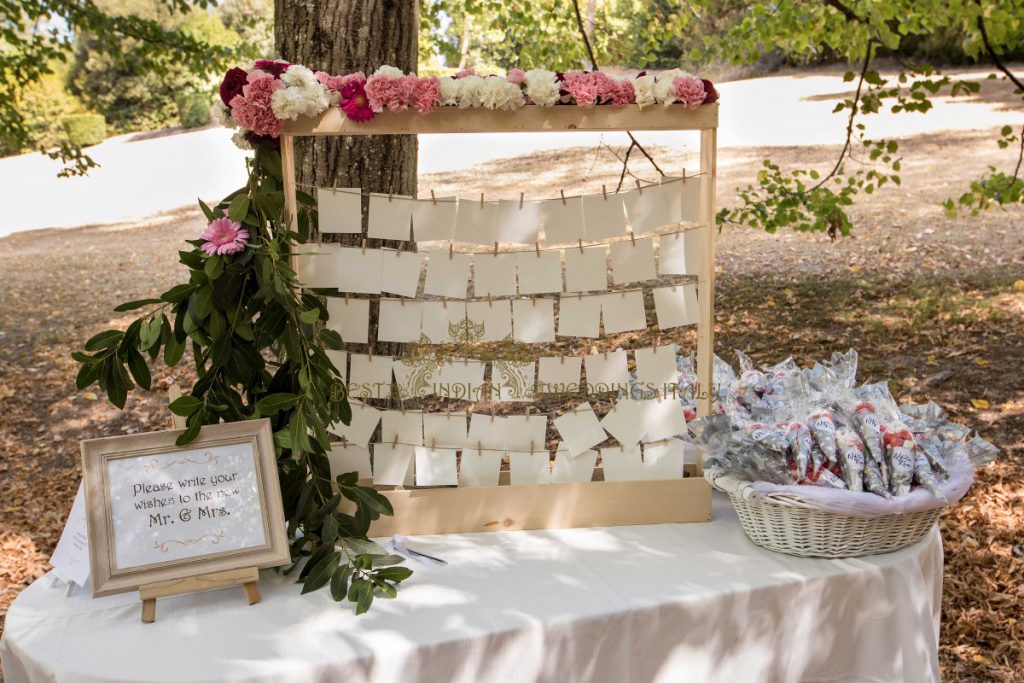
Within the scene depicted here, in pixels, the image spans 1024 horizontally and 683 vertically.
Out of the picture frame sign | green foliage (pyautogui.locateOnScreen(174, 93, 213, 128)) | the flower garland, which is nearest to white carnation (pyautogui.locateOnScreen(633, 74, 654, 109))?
the flower garland

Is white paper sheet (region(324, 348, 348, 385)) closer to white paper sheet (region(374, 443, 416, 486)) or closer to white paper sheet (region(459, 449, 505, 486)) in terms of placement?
white paper sheet (region(374, 443, 416, 486))

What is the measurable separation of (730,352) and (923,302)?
4.30 ft

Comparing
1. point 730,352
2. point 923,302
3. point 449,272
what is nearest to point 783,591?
point 449,272

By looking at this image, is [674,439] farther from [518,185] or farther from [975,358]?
[518,185]

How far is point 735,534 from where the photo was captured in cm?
179

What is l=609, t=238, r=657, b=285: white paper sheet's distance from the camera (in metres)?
1.79

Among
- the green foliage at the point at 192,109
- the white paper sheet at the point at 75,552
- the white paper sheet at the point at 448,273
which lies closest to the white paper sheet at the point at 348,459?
the white paper sheet at the point at 448,273

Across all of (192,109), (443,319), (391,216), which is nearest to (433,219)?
(391,216)

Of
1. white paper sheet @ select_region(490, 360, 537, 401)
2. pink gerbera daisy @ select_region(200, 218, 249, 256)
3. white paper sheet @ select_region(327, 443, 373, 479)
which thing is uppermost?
pink gerbera daisy @ select_region(200, 218, 249, 256)

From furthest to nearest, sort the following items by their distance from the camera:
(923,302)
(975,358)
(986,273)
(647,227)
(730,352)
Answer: (986,273)
(923,302)
(730,352)
(975,358)
(647,227)

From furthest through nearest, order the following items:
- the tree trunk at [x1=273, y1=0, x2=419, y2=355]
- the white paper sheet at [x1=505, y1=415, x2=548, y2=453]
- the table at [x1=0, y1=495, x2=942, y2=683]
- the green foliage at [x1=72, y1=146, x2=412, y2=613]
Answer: the tree trunk at [x1=273, y1=0, x2=419, y2=355]
the white paper sheet at [x1=505, y1=415, x2=548, y2=453]
the green foliage at [x1=72, y1=146, x2=412, y2=613]
the table at [x1=0, y1=495, x2=942, y2=683]

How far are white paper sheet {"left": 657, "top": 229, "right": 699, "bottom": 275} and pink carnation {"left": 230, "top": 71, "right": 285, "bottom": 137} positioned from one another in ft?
2.52

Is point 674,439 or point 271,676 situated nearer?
point 271,676

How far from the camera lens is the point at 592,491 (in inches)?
71.9
